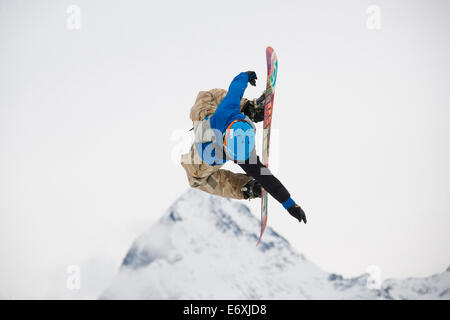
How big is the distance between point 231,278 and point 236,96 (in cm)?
4564

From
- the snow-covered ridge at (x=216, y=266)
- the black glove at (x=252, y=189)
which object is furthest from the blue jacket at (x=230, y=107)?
the snow-covered ridge at (x=216, y=266)

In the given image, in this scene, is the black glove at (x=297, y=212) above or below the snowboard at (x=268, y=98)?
below

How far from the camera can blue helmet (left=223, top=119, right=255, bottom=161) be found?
3.44m

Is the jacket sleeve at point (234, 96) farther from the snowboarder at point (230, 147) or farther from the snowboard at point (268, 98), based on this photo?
the snowboard at point (268, 98)

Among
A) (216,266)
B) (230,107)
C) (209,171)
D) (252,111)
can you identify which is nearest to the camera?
Result: (230,107)

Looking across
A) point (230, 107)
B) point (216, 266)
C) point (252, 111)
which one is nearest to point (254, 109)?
point (252, 111)

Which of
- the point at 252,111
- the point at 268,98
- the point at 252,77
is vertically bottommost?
the point at 252,111

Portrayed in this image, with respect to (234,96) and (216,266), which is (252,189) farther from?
(216,266)

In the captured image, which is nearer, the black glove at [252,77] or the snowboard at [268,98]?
the snowboard at [268,98]

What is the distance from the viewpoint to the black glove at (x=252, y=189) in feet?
13.1

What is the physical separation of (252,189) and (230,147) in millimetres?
638

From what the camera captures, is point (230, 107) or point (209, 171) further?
point (209, 171)

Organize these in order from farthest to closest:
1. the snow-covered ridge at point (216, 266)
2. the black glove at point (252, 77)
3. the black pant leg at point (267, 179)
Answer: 1. the snow-covered ridge at point (216, 266)
2. the black glove at point (252, 77)
3. the black pant leg at point (267, 179)

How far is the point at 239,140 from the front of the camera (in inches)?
136
